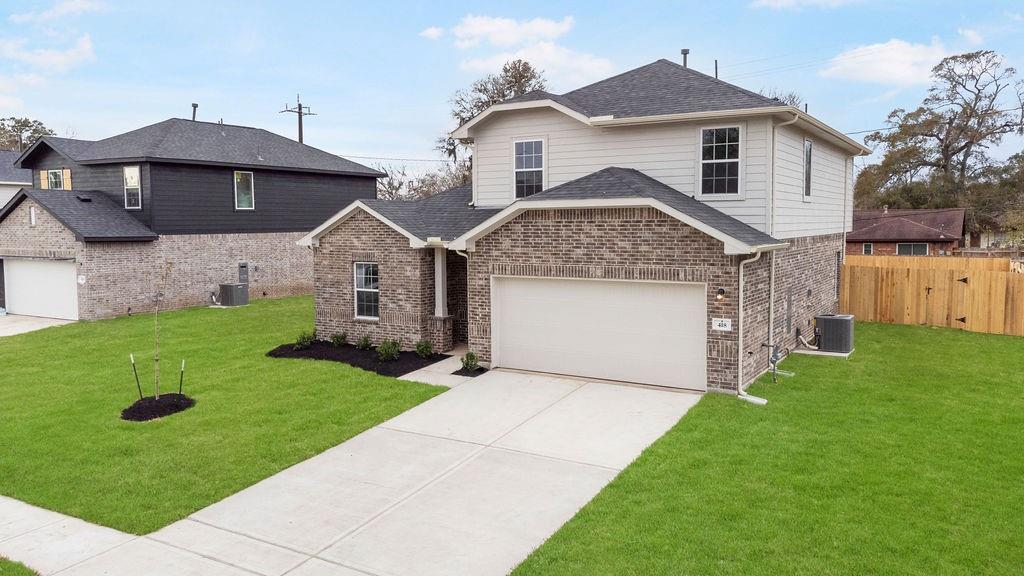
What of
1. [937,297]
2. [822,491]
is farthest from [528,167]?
[937,297]

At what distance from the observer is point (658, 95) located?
14445 mm

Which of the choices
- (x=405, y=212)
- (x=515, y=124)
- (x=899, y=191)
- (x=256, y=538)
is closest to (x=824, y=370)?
(x=515, y=124)

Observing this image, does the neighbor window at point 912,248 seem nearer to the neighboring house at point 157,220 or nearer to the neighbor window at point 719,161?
the neighbor window at point 719,161

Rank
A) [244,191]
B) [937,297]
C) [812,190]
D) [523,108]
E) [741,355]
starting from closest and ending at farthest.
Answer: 1. [741,355]
2. [523,108]
3. [812,190]
4. [937,297]
5. [244,191]

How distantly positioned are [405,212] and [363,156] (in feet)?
135

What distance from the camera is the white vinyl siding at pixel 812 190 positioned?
13.1 metres

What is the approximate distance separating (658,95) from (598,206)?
13.0ft

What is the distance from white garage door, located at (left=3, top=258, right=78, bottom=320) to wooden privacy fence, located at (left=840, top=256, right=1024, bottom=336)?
76.0 feet

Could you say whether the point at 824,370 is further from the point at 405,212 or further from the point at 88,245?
the point at 88,245

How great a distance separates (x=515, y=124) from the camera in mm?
15195

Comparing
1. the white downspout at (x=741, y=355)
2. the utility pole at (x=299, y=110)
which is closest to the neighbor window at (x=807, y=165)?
the white downspout at (x=741, y=355)

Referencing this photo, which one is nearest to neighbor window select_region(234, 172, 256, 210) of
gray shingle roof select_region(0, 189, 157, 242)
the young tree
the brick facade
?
the brick facade

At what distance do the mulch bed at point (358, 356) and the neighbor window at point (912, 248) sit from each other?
30358mm

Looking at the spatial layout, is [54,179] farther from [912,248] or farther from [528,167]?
[912,248]
